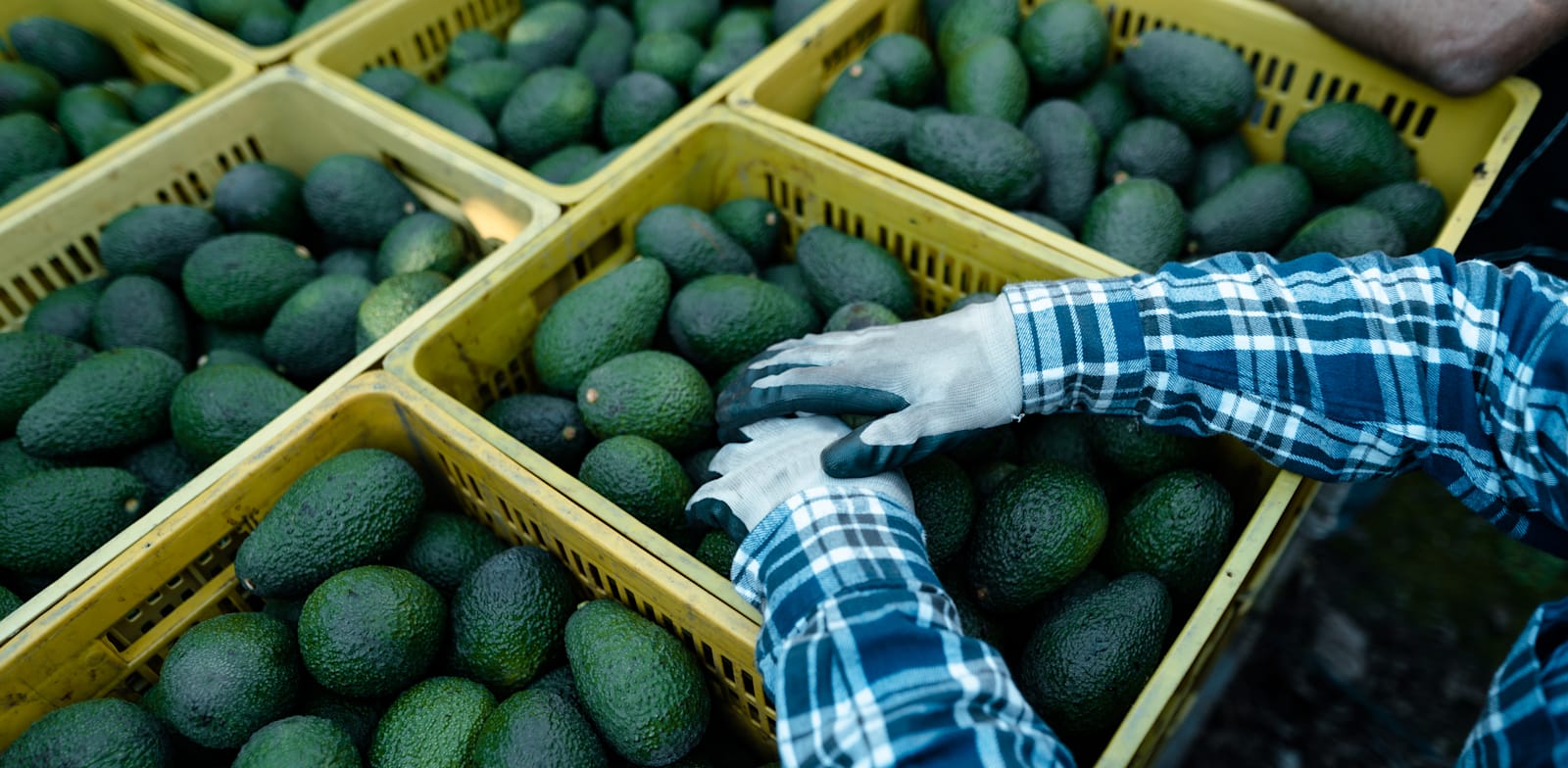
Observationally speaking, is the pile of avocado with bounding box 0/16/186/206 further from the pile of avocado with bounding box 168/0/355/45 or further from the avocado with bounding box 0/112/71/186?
the pile of avocado with bounding box 168/0/355/45

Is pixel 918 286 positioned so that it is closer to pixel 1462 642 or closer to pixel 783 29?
pixel 783 29

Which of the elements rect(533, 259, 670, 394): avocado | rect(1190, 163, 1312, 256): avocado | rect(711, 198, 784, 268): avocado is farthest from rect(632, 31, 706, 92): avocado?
rect(1190, 163, 1312, 256): avocado

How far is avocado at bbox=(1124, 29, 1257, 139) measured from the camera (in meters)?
3.03

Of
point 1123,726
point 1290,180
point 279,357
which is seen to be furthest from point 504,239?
point 1290,180

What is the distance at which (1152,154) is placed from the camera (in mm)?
3004

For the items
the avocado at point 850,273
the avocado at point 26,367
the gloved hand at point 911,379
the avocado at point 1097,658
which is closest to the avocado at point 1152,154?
the avocado at point 850,273

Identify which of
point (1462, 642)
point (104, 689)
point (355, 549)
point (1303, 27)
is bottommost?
point (1462, 642)

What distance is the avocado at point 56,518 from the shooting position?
222 cm

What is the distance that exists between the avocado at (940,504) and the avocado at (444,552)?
1052mm

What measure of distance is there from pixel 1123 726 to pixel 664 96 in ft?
8.36

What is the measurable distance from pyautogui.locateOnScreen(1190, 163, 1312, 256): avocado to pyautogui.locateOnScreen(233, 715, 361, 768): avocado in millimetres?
2612

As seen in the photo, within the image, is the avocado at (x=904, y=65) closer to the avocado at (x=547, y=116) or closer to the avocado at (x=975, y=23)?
the avocado at (x=975, y=23)

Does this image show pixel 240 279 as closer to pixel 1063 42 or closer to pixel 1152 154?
pixel 1063 42

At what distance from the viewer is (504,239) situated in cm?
296
